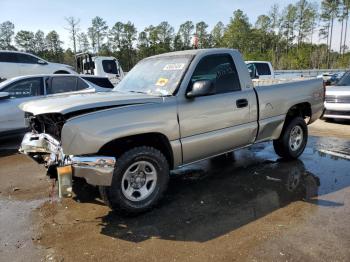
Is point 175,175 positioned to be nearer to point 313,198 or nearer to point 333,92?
point 313,198

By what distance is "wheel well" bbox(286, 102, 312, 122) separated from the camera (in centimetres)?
635

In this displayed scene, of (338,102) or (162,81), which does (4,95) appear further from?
(338,102)

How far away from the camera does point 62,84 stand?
8.76m

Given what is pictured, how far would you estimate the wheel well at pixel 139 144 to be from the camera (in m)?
4.08

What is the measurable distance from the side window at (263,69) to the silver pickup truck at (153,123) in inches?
541

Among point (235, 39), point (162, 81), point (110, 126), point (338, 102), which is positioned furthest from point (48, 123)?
point (235, 39)

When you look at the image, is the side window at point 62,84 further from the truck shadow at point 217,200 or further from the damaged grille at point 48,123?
the truck shadow at point 217,200

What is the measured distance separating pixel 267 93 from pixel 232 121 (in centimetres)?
95

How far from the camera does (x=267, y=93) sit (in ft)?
18.4

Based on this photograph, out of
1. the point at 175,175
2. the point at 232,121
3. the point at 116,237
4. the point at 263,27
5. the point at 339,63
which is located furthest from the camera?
the point at 263,27

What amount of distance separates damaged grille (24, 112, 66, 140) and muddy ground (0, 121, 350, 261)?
0.97 meters

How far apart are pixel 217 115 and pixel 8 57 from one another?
1380 centimetres

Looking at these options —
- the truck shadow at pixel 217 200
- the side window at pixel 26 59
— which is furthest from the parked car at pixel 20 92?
the side window at pixel 26 59

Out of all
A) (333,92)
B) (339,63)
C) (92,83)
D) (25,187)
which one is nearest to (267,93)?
(25,187)
